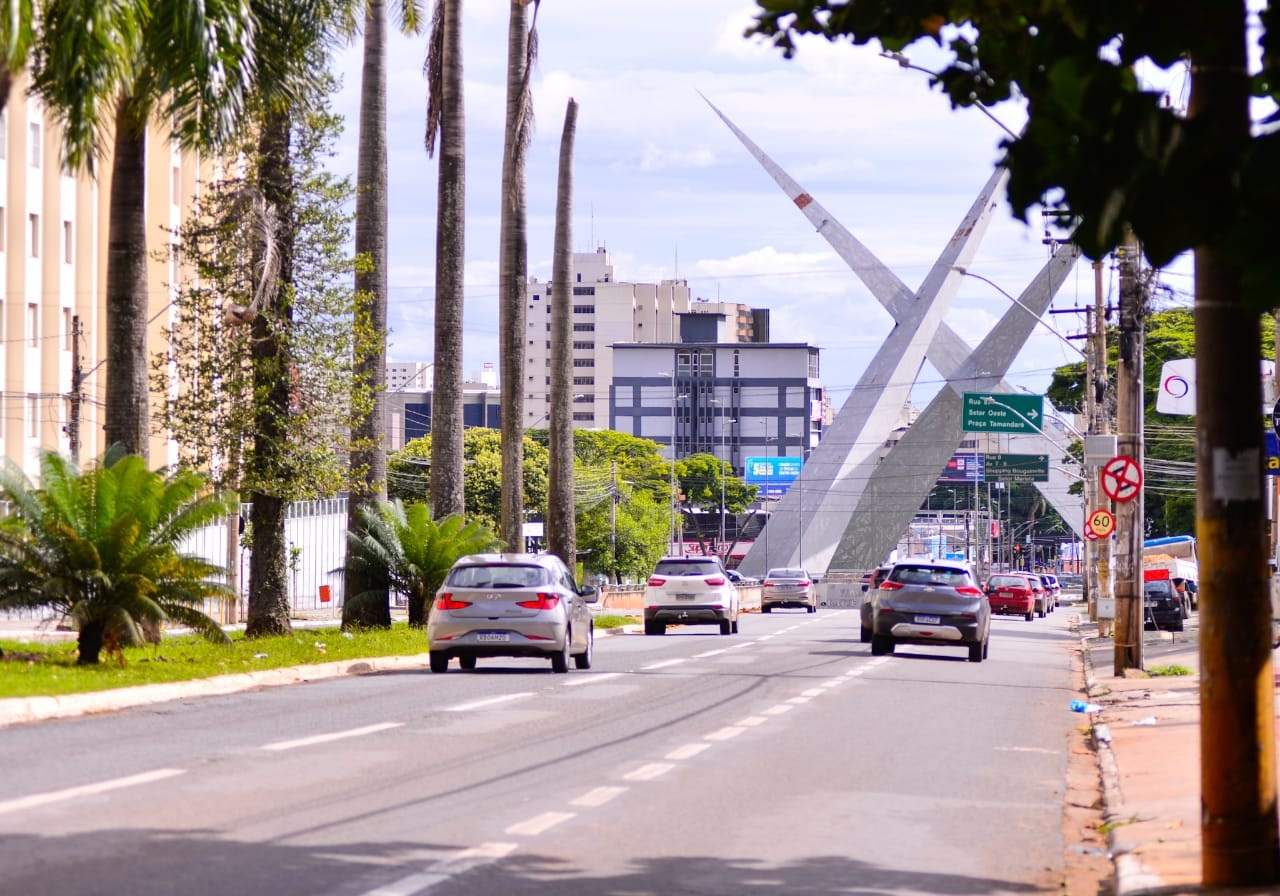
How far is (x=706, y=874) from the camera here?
855 cm

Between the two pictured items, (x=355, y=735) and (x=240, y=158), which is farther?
(x=240, y=158)

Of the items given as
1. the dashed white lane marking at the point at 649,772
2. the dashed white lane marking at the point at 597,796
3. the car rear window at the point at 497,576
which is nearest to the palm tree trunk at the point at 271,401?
the car rear window at the point at 497,576

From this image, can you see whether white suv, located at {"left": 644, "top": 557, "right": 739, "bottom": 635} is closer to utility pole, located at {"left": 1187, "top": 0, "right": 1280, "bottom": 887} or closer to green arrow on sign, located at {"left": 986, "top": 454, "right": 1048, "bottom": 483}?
utility pole, located at {"left": 1187, "top": 0, "right": 1280, "bottom": 887}

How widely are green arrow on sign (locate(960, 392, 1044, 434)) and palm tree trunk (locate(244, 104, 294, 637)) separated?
39238mm

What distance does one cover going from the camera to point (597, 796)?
11164 mm

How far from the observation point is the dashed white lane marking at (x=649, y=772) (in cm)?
1220

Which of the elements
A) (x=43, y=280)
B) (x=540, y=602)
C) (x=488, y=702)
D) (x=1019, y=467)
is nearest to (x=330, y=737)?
(x=488, y=702)

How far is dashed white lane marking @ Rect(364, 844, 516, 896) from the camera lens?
7.75 metres

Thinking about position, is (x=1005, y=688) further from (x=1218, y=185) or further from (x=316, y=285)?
(x=1218, y=185)

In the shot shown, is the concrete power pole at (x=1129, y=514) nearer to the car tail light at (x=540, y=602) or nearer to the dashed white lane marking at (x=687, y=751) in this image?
the car tail light at (x=540, y=602)

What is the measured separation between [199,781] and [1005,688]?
1481cm

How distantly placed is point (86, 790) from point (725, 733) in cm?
654

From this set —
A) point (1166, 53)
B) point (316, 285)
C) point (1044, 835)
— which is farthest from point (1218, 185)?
point (316, 285)

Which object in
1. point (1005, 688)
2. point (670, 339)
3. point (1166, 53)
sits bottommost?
point (1005, 688)
